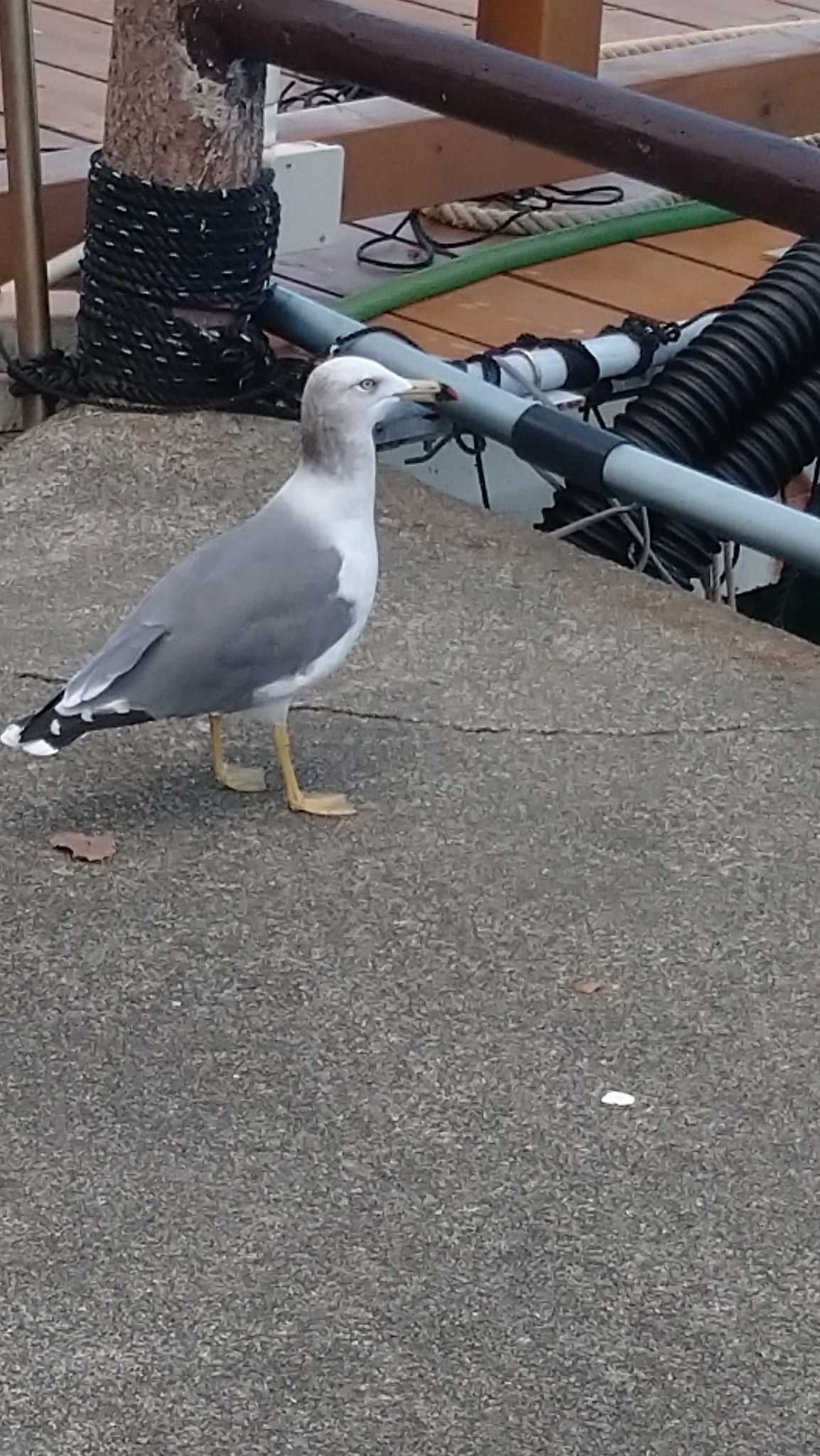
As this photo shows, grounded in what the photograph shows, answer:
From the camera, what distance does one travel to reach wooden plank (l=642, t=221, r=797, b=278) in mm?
4582

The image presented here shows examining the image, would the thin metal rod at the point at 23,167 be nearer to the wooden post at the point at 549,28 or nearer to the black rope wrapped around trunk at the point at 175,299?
the black rope wrapped around trunk at the point at 175,299

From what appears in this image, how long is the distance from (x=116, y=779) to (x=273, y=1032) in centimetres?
53

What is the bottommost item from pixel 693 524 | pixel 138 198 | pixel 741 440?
pixel 741 440

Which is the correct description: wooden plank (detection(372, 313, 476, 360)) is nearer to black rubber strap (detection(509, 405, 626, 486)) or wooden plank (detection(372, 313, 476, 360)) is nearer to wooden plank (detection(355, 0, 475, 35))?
black rubber strap (detection(509, 405, 626, 486))

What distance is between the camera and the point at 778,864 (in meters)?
2.50

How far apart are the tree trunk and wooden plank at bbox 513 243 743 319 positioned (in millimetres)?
1057

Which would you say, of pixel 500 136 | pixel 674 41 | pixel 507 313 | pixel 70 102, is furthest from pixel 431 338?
pixel 674 41

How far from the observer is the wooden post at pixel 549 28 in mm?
4281

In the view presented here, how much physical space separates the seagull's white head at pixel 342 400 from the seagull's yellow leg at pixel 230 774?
0.32m

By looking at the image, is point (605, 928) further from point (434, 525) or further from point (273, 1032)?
point (434, 525)

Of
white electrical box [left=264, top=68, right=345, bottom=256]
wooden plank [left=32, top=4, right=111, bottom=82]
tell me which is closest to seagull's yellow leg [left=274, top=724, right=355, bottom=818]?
white electrical box [left=264, top=68, right=345, bottom=256]

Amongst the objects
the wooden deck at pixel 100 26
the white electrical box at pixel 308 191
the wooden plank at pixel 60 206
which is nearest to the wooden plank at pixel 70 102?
the wooden deck at pixel 100 26

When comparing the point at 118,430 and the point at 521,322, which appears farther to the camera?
the point at 521,322

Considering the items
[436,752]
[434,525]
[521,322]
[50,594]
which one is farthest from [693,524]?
[521,322]
